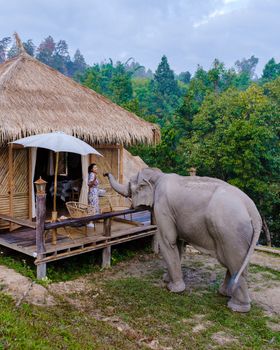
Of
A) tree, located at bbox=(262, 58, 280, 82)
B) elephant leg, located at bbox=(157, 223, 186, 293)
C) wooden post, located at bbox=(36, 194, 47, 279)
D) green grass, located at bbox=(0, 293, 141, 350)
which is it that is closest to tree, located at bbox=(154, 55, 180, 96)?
tree, located at bbox=(262, 58, 280, 82)

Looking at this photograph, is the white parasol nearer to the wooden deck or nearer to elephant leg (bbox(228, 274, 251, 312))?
the wooden deck

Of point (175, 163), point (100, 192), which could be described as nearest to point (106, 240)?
point (100, 192)

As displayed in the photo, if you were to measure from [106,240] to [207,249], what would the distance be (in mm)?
2142

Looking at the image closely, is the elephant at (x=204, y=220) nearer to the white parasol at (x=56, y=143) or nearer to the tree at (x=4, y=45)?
the white parasol at (x=56, y=143)

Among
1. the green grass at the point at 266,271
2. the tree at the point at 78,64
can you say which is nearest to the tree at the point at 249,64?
the tree at the point at 78,64

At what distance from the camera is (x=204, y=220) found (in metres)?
5.64

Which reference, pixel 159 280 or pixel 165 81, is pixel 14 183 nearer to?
pixel 159 280

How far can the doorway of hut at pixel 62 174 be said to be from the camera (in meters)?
8.82

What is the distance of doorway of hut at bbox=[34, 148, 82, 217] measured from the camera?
28.9 ft

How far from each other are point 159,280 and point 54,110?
171 inches

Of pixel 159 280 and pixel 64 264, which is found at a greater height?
pixel 64 264

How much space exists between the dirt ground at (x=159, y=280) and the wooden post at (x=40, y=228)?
10.1 inches

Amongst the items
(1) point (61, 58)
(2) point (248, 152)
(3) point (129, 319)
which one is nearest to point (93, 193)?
(3) point (129, 319)

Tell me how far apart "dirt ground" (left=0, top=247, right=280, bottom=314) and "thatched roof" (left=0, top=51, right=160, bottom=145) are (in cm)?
278
